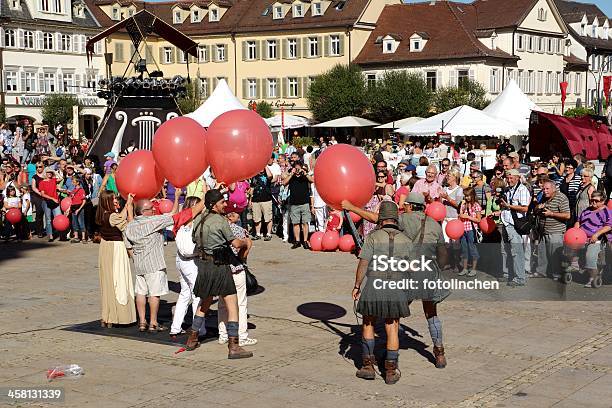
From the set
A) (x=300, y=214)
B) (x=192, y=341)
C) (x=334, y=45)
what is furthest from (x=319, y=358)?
(x=334, y=45)

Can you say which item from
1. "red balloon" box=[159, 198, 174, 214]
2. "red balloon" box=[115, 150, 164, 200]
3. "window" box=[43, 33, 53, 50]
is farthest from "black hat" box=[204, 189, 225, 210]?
"window" box=[43, 33, 53, 50]

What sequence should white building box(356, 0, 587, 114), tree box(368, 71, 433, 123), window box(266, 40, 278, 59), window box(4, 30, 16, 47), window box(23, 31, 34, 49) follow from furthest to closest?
window box(266, 40, 278, 59), window box(23, 31, 34, 49), white building box(356, 0, 587, 114), window box(4, 30, 16, 47), tree box(368, 71, 433, 123)

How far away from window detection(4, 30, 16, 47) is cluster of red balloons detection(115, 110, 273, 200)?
53.7 meters

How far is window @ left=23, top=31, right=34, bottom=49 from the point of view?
61.7 metres

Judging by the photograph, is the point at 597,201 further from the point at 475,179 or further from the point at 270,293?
the point at 270,293

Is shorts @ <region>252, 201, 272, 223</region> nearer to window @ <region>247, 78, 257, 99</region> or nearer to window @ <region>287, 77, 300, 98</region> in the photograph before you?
window @ <region>287, 77, 300, 98</region>

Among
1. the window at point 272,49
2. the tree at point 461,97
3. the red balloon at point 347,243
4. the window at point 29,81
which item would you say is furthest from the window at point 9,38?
the red balloon at point 347,243

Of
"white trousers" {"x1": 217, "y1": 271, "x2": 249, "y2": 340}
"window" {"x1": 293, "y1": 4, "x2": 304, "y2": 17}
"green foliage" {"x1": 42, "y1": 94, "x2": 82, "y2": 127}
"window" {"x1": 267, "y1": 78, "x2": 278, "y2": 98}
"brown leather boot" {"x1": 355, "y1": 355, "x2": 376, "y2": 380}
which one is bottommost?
"brown leather boot" {"x1": 355, "y1": 355, "x2": 376, "y2": 380}

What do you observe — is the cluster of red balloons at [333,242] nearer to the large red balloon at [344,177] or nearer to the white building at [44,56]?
the large red balloon at [344,177]

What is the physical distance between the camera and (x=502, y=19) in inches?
2569

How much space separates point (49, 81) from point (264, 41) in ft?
49.4

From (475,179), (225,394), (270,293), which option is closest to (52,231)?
(270,293)

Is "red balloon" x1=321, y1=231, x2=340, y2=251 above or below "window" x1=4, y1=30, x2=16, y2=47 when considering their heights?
below

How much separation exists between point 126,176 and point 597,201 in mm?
6870
